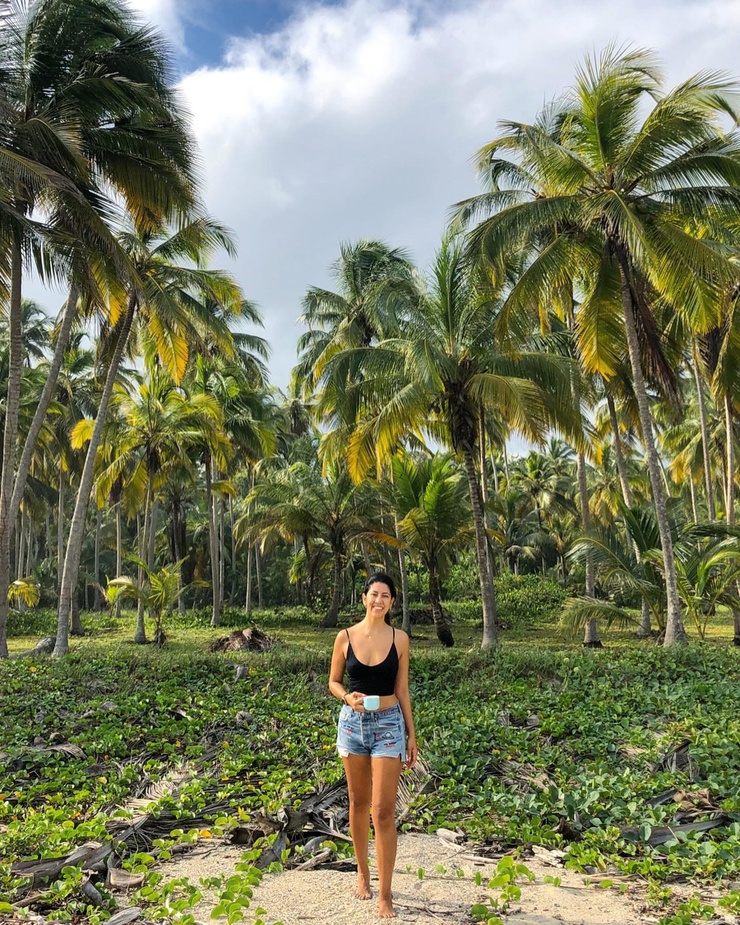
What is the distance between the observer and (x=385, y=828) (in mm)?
3738

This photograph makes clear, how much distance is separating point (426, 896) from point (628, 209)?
10392 millimetres

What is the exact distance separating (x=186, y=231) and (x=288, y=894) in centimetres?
1448

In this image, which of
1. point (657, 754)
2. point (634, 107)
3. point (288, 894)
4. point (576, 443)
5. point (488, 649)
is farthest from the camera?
point (576, 443)

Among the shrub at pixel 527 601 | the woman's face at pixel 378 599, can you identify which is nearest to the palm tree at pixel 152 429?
the shrub at pixel 527 601

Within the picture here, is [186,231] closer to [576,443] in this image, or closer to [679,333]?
[576,443]

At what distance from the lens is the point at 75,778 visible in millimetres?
6586

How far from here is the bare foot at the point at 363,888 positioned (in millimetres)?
3959

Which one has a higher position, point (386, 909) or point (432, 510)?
point (432, 510)

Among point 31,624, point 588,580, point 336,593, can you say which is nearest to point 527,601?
point 336,593

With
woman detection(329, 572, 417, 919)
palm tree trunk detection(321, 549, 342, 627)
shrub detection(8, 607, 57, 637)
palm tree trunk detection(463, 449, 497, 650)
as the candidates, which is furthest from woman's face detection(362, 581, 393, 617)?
shrub detection(8, 607, 57, 637)

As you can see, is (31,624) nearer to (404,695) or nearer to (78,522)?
(78,522)

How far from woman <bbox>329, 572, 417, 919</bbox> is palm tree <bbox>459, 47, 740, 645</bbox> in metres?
8.99

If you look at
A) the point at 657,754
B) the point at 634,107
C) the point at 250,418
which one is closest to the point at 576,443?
the point at 634,107

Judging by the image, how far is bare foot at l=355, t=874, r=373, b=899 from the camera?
3.96m
